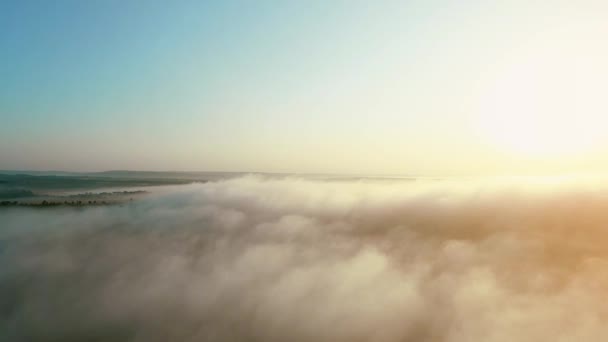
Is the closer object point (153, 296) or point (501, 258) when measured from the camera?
point (153, 296)

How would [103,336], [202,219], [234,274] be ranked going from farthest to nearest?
[202,219]
[234,274]
[103,336]

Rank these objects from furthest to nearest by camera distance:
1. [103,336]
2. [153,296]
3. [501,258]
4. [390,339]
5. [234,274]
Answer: [501,258] → [234,274] → [153,296] → [390,339] → [103,336]

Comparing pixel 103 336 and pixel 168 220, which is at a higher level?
pixel 168 220

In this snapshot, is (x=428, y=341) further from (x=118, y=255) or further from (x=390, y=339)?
(x=118, y=255)

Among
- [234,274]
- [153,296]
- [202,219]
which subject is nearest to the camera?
[153,296]

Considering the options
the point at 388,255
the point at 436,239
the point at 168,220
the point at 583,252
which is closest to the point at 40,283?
the point at 168,220

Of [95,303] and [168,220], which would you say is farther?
[168,220]

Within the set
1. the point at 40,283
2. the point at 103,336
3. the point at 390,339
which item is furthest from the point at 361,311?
the point at 40,283

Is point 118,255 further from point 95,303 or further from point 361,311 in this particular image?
point 361,311

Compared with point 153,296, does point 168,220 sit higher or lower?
higher
